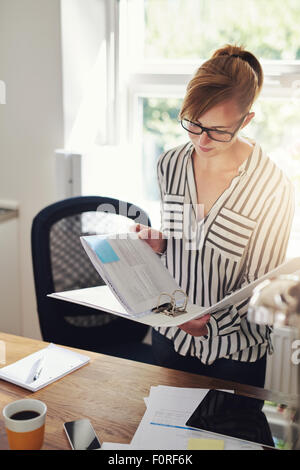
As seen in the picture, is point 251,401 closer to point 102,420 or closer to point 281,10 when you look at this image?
point 102,420

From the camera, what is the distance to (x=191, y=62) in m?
2.23

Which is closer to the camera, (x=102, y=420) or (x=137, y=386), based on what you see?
(x=102, y=420)

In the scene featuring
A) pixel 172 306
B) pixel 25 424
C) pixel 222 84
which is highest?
pixel 222 84

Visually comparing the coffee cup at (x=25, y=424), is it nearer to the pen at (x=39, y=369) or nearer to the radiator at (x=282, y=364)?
the pen at (x=39, y=369)

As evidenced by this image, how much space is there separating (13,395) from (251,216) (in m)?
0.70

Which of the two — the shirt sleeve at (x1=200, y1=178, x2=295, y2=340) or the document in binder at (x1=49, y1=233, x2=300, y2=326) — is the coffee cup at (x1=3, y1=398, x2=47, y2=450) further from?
the shirt sleeve at (x1=200, y1=178, x2=295, y2=340)

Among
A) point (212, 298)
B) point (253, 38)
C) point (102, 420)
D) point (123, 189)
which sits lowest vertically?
point (102, 420)

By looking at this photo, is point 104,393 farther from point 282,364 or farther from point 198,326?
point 282,364

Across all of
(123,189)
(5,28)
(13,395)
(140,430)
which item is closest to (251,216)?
(140,430)

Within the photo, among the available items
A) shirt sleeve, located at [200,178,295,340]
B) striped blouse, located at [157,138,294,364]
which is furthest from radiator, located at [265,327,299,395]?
shirt sleeve, located at [200,178,295,340]

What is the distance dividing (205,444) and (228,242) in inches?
21.5

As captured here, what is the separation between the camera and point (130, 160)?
2340 mm

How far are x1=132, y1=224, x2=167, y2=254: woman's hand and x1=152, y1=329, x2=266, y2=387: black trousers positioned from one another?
0.83 feet

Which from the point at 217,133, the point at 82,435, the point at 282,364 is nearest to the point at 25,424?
the point at 82,435
